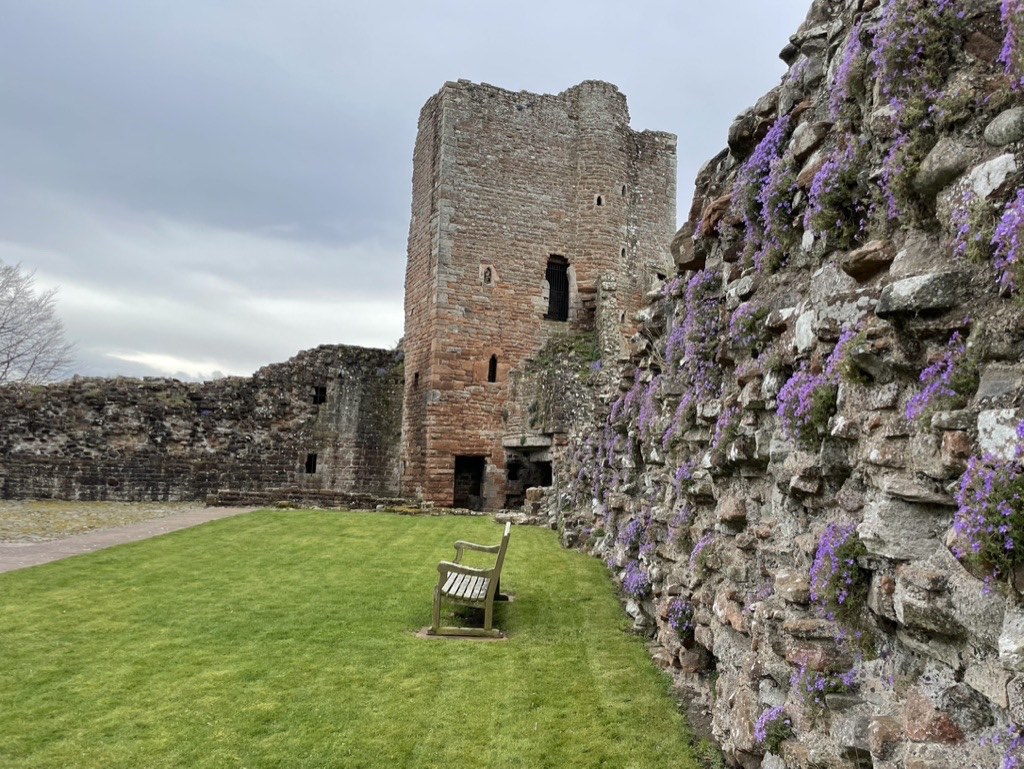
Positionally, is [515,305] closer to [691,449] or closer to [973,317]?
[691,449]

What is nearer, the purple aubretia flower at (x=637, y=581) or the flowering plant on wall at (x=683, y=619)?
the flowering plant on wall at (x=683, y=619)

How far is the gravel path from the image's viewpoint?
1061cm

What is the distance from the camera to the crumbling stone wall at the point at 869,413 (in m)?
2.62

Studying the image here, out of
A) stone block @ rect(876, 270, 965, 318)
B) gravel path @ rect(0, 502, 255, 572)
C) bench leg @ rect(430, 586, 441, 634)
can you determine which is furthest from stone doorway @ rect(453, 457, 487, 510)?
stone block @ rect(876, 270, 965, 318)

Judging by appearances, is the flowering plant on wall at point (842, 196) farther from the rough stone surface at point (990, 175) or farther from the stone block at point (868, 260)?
the rough stone surface at point (990, 175)

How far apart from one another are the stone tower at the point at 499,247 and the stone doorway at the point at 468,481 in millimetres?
41

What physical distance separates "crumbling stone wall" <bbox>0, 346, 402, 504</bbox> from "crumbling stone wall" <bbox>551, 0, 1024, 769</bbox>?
14800 mm

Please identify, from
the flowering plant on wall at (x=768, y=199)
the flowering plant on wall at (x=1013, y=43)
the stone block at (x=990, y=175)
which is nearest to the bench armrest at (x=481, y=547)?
the flowering plant on wall at (x=768, y=199)

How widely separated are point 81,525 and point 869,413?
15024mm

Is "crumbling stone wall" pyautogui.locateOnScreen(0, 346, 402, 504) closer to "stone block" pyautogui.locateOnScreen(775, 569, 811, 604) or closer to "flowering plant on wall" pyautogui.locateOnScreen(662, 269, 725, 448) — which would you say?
"flowering plant on wall" pyautogui.locateOnScreen(662, 269, 725, 448)

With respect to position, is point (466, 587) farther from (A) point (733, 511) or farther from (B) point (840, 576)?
(B) point (840, 576)

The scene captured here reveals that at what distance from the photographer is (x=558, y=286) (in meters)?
22.4

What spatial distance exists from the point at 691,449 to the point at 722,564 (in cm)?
136

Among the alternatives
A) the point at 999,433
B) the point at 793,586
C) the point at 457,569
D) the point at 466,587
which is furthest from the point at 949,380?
the point at 466,587
